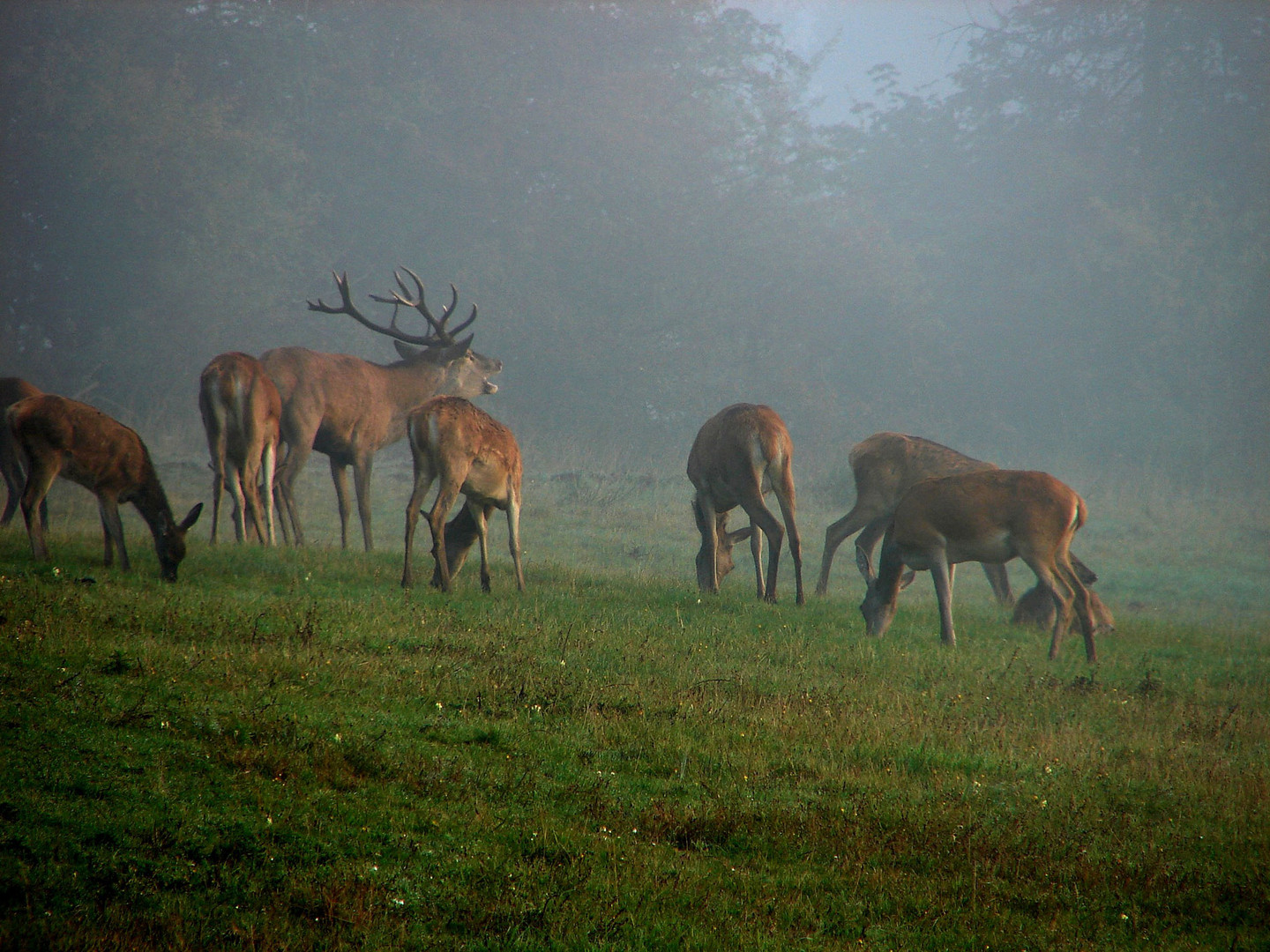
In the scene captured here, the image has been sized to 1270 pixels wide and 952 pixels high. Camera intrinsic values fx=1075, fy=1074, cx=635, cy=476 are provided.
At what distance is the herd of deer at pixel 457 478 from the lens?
9516 mm

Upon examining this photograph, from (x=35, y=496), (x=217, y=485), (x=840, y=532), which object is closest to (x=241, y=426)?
(x=217, y=485)

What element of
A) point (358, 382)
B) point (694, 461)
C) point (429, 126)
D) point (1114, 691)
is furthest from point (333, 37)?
point (1114, 691)

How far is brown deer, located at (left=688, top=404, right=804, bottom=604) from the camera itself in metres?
12.1

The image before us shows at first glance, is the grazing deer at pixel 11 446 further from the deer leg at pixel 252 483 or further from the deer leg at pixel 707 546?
the deer leg at pixel 707 546

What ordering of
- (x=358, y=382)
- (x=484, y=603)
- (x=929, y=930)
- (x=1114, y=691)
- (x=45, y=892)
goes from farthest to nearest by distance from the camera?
(x=358, y=382) < (x=484, y=603) < (x=1114, y=691) < (x=929, y=930) < (x=45, y=892)

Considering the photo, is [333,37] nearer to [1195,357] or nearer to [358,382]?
[358,382]

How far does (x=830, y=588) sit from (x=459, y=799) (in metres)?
11.1

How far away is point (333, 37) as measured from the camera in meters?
35.3

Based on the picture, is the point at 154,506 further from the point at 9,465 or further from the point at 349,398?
the point at 349,398

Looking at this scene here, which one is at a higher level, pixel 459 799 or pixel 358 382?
pixel 358 382

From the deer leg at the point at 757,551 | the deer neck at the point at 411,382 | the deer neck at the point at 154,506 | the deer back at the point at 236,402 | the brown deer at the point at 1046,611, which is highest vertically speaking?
the deer neck at the point at 411,382

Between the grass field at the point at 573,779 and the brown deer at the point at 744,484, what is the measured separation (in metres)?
2.02

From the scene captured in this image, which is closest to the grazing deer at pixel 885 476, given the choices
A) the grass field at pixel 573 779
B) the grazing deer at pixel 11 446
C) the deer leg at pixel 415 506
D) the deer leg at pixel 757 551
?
the deer leg at pixel 757 551

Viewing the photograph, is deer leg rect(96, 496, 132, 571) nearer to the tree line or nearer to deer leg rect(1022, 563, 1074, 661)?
deer leg rect(1022, 563, 1074, 661)
